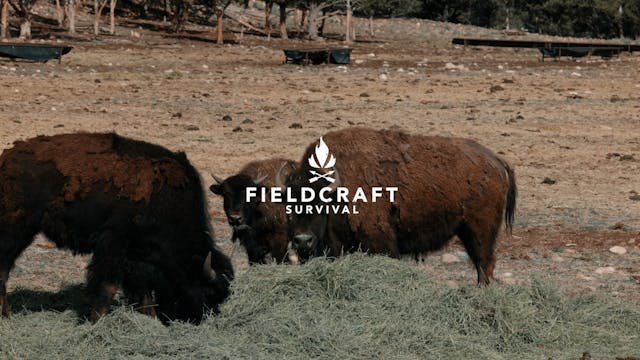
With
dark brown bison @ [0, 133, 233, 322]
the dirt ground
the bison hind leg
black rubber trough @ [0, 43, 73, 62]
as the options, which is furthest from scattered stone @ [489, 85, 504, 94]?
dark brown bison @ [0, 133, 233, 322]

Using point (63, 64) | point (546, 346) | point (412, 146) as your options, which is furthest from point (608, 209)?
point (63, 64)

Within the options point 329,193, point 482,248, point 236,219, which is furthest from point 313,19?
point 329,193

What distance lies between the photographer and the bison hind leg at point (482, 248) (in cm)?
1022

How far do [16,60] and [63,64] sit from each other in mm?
1584

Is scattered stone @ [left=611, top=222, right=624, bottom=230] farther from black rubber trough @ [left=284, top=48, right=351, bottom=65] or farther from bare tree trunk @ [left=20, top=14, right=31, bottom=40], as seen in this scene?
bare tree trunk @ [left=20, top=14, right=31, bottom=40]

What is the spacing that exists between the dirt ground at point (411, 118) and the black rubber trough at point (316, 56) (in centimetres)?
106

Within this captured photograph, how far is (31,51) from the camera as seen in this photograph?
115 feet

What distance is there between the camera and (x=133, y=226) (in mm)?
8906

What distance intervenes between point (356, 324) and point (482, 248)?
7.06 ft

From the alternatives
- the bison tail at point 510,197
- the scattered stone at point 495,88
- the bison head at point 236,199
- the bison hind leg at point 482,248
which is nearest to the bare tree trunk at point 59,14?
the scattered stone at point 495,88

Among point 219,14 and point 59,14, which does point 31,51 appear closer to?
point 219,14

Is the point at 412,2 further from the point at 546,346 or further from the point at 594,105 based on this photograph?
the point at 546,346

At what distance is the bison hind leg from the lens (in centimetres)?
1022

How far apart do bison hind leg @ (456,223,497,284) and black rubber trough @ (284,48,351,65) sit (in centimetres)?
2823
